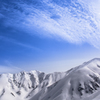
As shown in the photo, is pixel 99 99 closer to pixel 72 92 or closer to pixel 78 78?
pixel 72 92

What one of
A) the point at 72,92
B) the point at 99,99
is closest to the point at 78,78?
the point at 72,92

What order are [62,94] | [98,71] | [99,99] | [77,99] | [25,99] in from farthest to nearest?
1. [25,99]
2. [98,71]
3. [62,94]
4. [77,99]
5. [99,99]

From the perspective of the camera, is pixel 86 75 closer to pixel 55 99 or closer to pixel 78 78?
pixel 78 78

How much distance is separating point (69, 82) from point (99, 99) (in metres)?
54.8

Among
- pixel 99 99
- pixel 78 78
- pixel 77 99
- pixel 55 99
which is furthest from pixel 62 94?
pixel 99 99

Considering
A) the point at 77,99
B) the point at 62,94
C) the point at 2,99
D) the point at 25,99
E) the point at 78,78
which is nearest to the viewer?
the point at 77,99

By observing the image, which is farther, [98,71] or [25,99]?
[25,99]

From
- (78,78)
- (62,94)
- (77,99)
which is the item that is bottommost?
(77,99)

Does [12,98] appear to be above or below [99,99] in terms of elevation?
above

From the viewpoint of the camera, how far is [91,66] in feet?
416

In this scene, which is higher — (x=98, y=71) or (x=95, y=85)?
(x=98, y=71)

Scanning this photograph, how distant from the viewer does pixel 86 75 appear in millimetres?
103875

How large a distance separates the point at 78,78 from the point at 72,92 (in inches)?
597

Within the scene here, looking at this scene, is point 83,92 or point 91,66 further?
point 91,66
